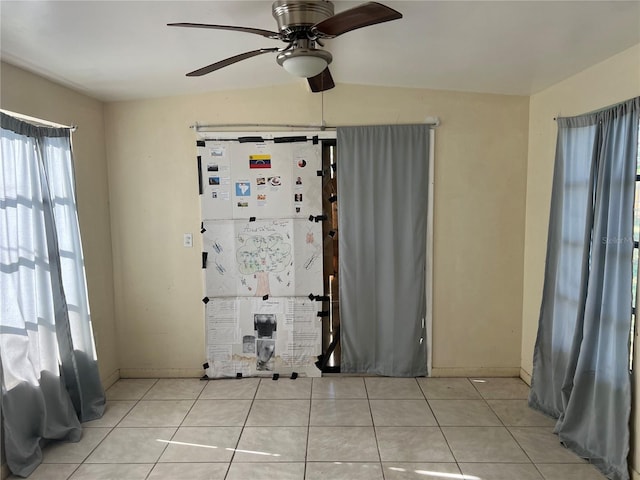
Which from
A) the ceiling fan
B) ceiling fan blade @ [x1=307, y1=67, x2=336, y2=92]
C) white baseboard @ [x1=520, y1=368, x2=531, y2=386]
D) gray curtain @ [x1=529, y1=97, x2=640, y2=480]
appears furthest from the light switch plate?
white baseboard @ [x1=520, y1=368, x2=531, y2=386]

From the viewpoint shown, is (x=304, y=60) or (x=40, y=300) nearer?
(x=304, y=60)

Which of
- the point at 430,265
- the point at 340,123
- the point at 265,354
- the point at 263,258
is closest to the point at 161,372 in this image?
the point at 265,354

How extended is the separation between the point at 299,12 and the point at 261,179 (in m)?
1.78

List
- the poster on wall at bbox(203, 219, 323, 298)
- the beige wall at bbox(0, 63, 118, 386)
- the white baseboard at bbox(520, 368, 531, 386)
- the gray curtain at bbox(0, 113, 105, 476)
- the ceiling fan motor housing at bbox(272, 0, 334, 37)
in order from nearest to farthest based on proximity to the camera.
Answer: the ceiling fan motor housing at bbox(272, 0, 334, 37) < the gray curtain at bbox(0, 113, 105, 476) < the beige wall at bbox(0, 63, 118, 386) < the white baseboard at bbox(520, 368, 531, 386) < the poster on wall at bbox(203, 219, 323, 298)

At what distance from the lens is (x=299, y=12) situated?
6.04 ft

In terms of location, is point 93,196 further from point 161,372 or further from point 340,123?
point 340,123

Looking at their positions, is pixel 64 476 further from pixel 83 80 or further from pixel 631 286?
pixel 631 286

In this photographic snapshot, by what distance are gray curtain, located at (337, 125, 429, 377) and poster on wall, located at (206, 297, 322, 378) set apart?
32 cm

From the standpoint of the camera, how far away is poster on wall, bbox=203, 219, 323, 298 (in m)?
3.54

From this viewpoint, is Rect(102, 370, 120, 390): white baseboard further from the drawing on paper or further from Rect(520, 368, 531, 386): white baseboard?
Rect(520, 368, 531, 386): white baseboard

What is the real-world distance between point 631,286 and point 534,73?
152cm

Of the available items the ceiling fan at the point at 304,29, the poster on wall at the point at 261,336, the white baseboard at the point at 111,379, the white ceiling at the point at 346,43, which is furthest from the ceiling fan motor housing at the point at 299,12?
the white baseboard at the point at 111,379

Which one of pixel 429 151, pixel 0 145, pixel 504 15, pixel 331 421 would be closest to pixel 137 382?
pixel 331 421

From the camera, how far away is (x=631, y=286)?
220 centimetres
